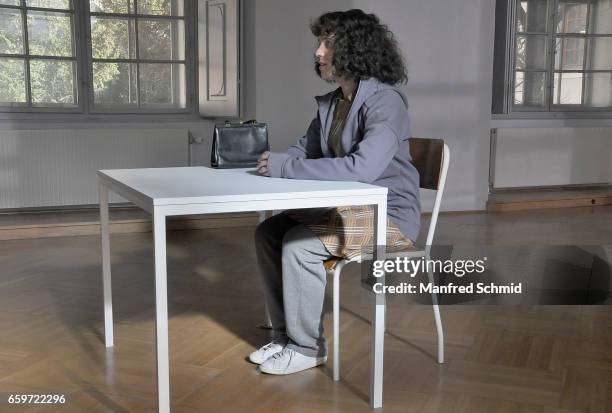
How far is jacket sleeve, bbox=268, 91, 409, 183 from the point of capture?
2121 mm

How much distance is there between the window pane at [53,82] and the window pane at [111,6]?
1.68 feet

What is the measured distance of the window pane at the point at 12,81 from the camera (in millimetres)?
5582

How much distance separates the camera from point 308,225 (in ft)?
7.39

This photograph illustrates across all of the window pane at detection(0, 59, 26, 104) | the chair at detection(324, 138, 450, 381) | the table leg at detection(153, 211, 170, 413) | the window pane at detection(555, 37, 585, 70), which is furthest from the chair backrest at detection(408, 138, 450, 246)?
the window pane at detection(555, 37, 585, 70)

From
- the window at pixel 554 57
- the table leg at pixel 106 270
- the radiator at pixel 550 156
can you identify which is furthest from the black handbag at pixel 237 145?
the window at pixel 554 57

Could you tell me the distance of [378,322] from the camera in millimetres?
2084

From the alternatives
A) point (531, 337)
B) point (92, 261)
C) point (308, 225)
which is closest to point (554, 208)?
A: point (531, 337)

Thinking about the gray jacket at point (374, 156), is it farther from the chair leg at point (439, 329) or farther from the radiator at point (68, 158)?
the radiator at point (68, 158)

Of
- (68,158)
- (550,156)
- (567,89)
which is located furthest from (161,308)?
(567,89)

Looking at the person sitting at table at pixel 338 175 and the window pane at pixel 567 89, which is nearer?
the person sitting at table at pixel 338 175

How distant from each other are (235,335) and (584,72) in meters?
5.82

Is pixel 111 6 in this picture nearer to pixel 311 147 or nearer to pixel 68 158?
pixel 68 158

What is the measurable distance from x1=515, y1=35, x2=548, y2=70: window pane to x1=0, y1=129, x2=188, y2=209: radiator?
3555mm

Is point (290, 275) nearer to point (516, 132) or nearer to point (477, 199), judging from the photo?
point (477, 199)
